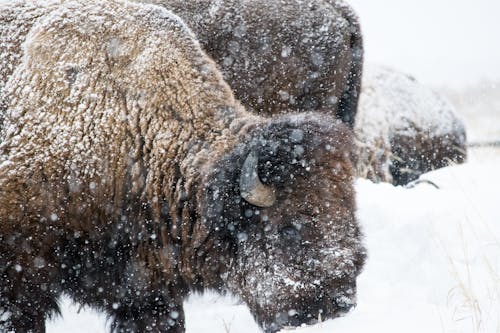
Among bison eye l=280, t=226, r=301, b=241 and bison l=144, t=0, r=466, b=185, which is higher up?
bison l=144, t=0, r=466, b=185

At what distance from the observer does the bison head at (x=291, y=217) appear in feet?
9.82

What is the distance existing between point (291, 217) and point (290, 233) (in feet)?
0.26

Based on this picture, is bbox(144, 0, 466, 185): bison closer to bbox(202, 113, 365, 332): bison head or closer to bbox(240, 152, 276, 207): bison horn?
bbox(202, 113, 365, 332): bison head

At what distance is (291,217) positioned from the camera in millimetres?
3094


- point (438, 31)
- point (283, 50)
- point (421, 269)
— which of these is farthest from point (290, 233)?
point (438, 31)

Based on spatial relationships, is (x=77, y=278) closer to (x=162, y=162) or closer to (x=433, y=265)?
(x=162, y=162)

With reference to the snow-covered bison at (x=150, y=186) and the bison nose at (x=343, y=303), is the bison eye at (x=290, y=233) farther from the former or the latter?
the bison nose at (x=343, y=303)

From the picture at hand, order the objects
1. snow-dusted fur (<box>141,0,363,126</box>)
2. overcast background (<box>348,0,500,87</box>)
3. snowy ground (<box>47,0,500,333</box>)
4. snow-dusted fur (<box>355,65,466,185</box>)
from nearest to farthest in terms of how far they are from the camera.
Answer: snowy ground (<box>47,0,500,333</box>) → snow-dusted fur (<box>141,0,363,126</box>) → snow-dusted fur (<box>355,65,466,185</box>) → overcast background (<box>348,0,500,87</box>)

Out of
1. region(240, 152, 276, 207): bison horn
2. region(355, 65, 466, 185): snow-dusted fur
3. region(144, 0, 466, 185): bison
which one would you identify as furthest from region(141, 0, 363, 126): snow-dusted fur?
region(355, 65, 466, 185): snow-dusted fur

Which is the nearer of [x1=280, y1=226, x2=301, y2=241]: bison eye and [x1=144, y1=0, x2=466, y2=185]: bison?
[x1=280, y1=226, x2=301, y2=241]: bison eye

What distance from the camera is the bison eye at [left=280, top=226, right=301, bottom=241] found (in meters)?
3.07

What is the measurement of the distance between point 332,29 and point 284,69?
0.56m

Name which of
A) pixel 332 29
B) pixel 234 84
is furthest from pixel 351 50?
pixel 234 84

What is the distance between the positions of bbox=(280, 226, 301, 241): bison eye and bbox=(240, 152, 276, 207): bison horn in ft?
0.53
